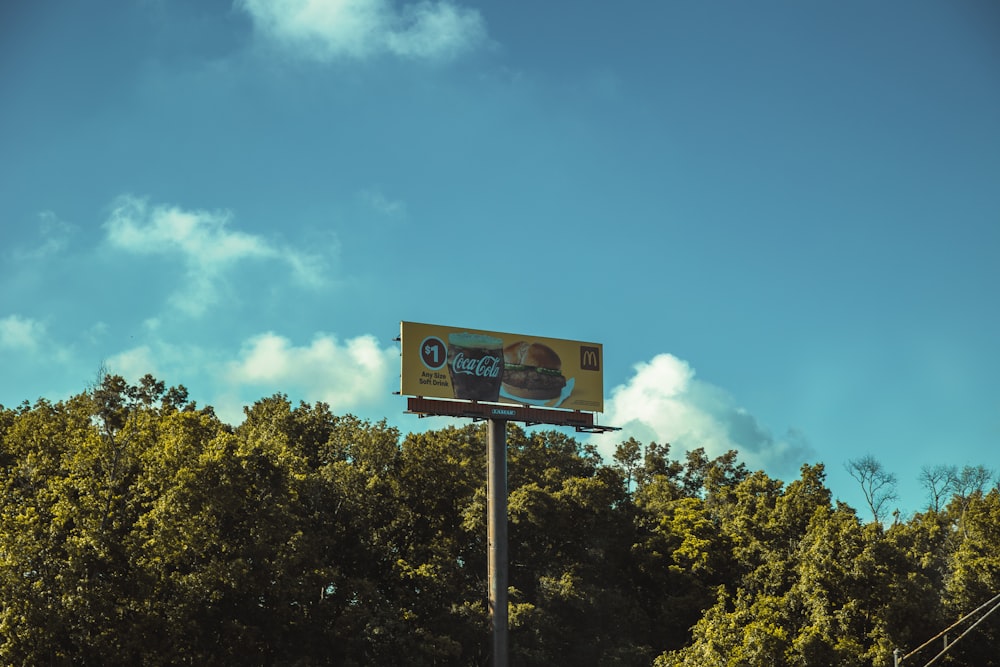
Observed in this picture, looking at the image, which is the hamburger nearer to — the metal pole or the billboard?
the billboard

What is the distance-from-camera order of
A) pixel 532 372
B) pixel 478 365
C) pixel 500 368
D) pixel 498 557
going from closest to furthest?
pixel 498 557, pixel 478 365, pixel 500 368, pixel 532 372

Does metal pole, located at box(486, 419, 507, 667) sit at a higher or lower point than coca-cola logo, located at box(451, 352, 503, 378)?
lower

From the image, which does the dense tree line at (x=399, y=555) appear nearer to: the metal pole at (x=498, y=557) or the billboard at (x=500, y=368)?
the metal pole at (x=498, y=557)

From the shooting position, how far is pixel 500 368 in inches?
1732

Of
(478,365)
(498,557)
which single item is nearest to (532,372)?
(478,365)

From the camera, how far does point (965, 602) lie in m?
46.8

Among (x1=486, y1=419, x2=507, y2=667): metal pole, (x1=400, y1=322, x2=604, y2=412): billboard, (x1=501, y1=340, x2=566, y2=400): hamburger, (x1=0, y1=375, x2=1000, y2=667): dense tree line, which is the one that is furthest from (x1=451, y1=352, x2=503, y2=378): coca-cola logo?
(x1=0, y1=375, x2=1000, y2=667): dense tree line

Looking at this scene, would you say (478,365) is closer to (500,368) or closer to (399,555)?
(500,368)

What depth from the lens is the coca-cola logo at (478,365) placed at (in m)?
42.9

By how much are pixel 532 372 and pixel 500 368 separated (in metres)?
1.61

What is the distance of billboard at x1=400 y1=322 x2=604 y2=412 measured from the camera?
138 ft

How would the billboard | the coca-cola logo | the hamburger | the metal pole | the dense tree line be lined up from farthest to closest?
1. the hamburger
2. the coca-cola logo
3. the billboard
4. the metal pole
5. the dense tree line

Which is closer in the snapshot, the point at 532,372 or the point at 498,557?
the point at 498,557

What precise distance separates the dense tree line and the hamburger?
233 inches
